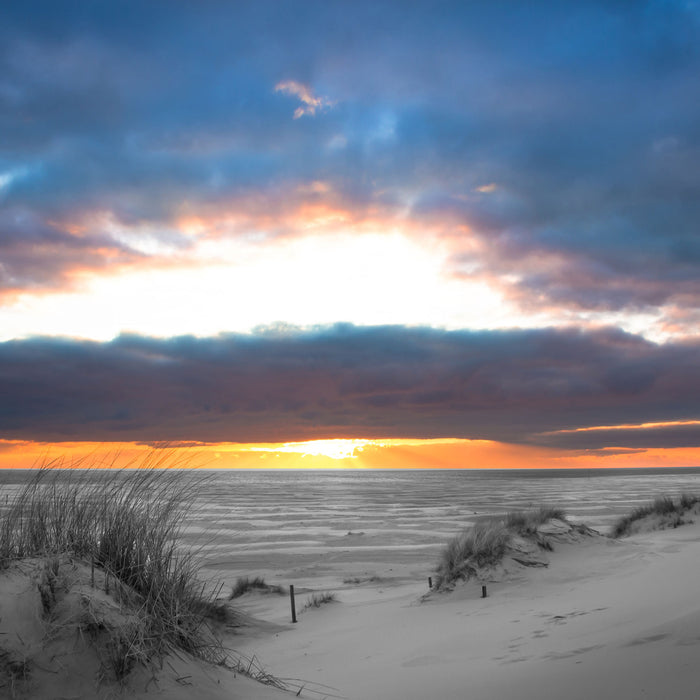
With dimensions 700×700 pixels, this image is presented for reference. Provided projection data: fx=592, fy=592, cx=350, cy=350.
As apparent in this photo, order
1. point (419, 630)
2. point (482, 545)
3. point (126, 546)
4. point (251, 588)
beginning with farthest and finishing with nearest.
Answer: point (251, 588) < point (482, 545) < point (419, 630) < point (126, 546)

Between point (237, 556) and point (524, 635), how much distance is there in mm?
18576

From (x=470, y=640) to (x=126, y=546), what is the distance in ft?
16.3

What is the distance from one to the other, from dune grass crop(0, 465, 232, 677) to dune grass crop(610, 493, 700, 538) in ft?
59.7

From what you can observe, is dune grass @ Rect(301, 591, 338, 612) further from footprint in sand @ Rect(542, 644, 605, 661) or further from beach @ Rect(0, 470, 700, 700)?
footprint in sand @ Rect(542, 644, 605, 661)

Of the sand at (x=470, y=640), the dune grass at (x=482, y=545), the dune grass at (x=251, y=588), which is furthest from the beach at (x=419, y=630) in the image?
the dune grass at (x=482, y=545)

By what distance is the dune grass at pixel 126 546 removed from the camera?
14.3ft

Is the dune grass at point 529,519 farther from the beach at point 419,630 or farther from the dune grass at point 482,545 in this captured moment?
the beach at point 419,630

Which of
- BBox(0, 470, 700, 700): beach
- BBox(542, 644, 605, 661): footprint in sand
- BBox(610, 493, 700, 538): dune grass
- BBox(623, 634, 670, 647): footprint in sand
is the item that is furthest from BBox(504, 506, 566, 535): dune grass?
BBox(623, 634, 670, 647): footprint in sand

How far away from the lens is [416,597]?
1317cm

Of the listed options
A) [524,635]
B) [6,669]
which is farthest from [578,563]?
[6,669]

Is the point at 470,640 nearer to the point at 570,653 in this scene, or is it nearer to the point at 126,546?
the point at 570,653

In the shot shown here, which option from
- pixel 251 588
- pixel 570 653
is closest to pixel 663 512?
pixel 251 588

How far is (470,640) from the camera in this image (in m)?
7.75

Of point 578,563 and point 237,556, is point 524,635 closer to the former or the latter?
point 578,563
